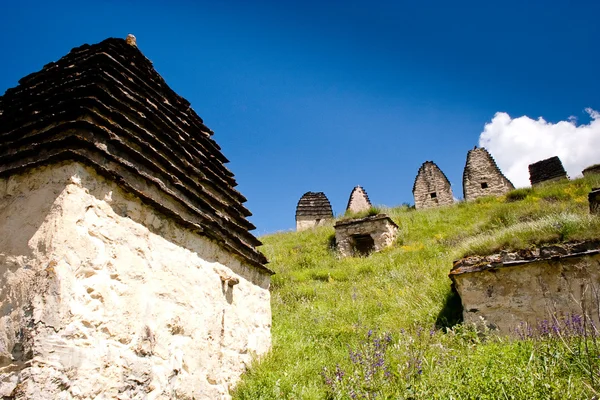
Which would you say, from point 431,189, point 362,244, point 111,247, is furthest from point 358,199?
point 111,247

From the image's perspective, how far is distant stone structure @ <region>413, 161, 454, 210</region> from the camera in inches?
866

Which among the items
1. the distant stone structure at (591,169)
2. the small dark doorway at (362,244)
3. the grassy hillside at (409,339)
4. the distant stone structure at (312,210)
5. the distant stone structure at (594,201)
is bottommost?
the grassy hillside at (409,339)

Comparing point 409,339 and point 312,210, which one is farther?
point 312,210

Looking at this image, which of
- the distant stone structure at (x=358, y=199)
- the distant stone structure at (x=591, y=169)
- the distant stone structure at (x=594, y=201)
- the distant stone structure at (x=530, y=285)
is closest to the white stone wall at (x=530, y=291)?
the distant stone structure at (x=530, y=285)

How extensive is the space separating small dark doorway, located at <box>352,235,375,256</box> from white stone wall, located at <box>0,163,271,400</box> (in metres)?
11.3

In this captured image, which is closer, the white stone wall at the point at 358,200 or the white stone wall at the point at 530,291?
the white stone wall at the point at 530,291

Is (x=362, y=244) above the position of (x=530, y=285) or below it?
above

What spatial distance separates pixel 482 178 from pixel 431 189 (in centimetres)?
300

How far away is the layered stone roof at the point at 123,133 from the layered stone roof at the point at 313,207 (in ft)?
65.9

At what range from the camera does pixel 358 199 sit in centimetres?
2675

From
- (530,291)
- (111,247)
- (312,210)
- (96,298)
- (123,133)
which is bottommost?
(530,291)

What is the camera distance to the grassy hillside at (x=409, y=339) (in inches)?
145

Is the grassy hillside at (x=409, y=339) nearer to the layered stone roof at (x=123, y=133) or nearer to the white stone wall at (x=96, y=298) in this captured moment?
the white stone wall at (x=96, y=298)

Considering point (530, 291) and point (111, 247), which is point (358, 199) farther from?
point (111, 247)
